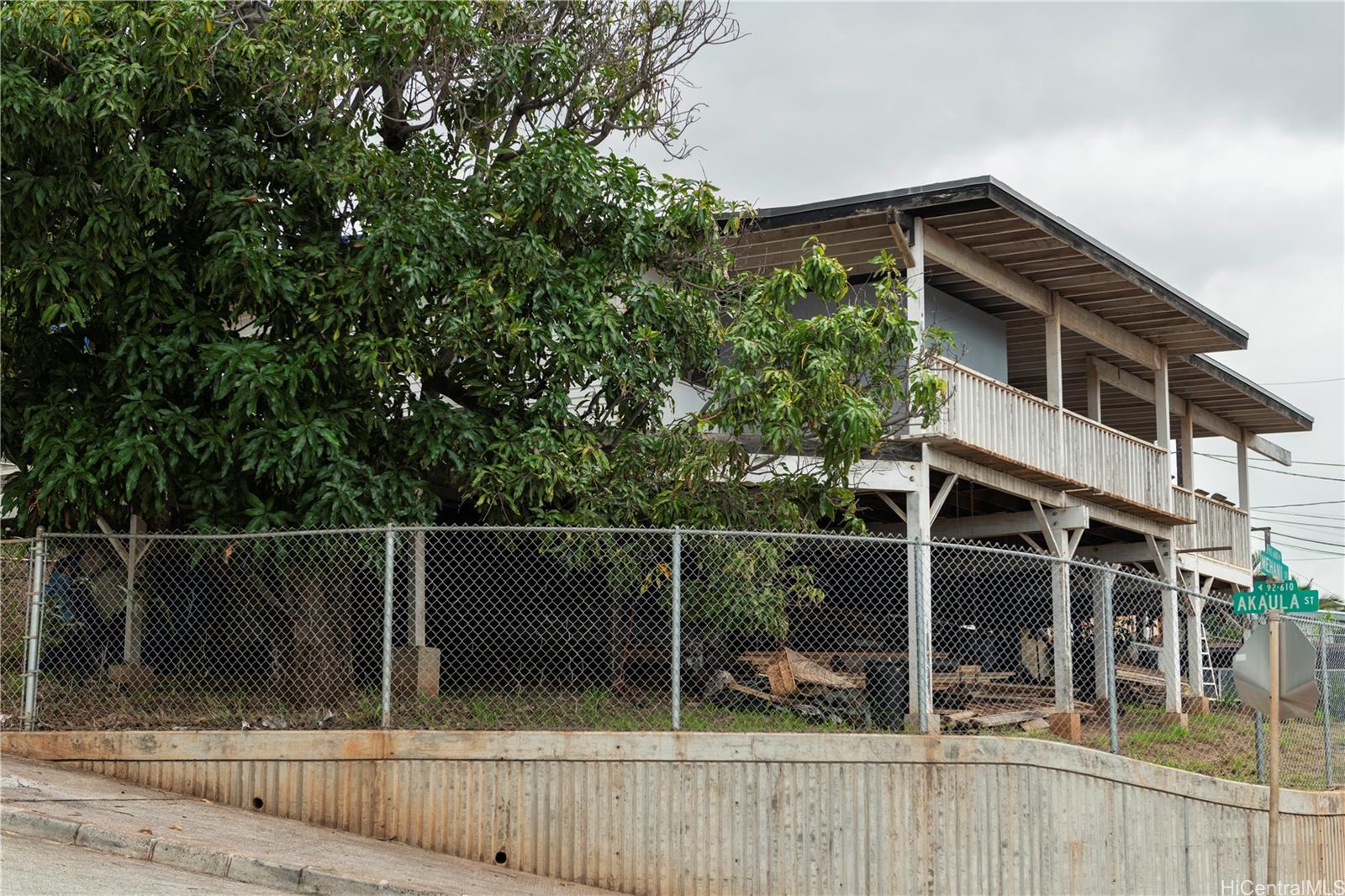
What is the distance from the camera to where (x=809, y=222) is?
16078 millimetres

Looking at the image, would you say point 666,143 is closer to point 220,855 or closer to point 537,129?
point 537,129

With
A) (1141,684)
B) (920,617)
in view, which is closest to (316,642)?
(920,617)

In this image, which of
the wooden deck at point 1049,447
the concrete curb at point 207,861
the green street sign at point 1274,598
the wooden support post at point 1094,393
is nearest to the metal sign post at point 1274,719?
the green street sign at point 1274,598

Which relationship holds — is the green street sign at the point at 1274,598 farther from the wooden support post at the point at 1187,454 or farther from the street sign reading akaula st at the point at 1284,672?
the wooden support post at the point at 1187,454

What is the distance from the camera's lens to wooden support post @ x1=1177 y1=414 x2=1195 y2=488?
2500 centimetres

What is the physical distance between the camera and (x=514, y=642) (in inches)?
→ 489

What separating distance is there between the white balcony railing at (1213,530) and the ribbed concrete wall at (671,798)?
40.8 feet

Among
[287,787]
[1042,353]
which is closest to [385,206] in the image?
[287,787]

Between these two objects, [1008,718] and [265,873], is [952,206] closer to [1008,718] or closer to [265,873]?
[1008,718]

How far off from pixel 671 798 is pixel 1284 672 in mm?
4555

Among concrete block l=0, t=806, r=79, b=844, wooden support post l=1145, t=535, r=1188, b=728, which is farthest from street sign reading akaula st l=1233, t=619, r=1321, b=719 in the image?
concrete block l=0, t=806, r=79, b=844

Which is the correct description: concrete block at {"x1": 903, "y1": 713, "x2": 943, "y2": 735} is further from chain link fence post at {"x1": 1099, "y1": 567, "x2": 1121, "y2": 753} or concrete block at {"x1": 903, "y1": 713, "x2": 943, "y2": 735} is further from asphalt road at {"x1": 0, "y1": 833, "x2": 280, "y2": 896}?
asphalt road at {"x1": 0, "y1": 833, "x2": 280, "y2": 896}

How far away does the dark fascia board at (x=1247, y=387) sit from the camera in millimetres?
23391

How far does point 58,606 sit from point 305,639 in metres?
1.90
